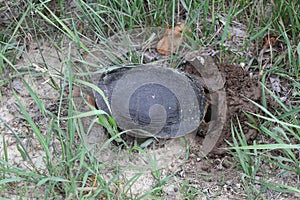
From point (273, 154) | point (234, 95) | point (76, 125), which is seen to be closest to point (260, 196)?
point (273, 154)

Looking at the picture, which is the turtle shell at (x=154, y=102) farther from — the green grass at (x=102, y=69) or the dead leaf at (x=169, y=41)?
the dead leaf at (x=169, y=41)

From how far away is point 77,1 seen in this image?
111 inches

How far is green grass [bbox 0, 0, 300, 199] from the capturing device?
2.14 meters

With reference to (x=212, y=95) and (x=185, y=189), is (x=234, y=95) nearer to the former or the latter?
(x=212, y=95)

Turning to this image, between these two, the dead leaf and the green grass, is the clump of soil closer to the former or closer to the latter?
the green grass

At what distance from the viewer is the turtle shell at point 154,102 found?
2.51m

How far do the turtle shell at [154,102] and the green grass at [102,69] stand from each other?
0.45 feet

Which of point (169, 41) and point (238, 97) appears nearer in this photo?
point (238, 97)

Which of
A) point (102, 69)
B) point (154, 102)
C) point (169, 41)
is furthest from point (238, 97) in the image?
point (102, 69)

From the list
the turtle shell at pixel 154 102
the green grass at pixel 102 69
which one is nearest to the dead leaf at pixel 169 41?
the green grass at pixel 102 69

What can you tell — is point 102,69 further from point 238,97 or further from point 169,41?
point 238,97

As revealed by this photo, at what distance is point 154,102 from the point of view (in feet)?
8.28

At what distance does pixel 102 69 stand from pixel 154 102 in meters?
0.42

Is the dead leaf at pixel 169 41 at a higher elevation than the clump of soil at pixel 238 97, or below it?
higher
